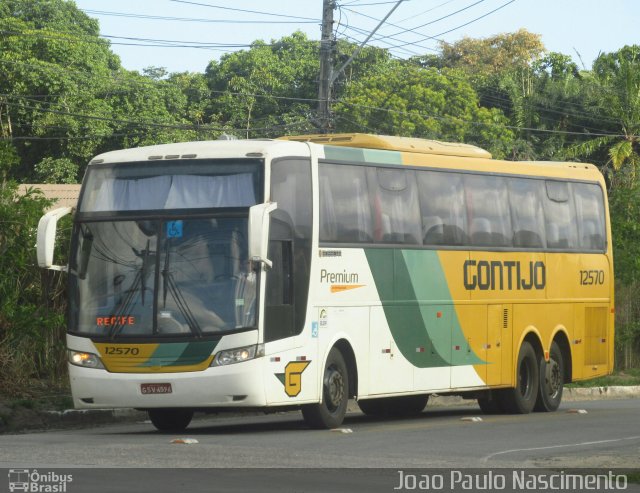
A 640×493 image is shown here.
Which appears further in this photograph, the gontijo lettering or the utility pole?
the utility pole

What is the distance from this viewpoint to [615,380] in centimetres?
3073

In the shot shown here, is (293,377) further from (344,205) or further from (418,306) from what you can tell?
(418,306)

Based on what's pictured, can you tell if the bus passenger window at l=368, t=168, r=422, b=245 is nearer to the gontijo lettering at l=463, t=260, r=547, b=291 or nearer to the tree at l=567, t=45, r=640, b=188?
the gontijo lettering at l=463, t=260, r=547, b=291

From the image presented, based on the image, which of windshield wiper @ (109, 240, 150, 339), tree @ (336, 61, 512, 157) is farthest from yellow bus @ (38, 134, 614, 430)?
tree @ (336, 61, 512, 157)

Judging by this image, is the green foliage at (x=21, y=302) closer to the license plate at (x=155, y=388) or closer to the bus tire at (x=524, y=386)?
the license plate at (x=155, y=388)

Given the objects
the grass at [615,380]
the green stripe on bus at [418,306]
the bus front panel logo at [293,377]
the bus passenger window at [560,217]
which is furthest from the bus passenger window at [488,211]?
the grass at [615,380]

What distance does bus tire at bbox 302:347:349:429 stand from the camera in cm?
1719

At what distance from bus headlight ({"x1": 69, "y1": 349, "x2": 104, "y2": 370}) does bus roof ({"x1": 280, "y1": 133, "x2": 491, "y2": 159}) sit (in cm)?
424

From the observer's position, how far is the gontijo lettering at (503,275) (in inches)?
807

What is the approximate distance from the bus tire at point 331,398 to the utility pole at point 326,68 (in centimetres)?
1751

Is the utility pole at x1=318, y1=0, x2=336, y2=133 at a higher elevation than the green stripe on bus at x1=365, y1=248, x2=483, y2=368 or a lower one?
higher

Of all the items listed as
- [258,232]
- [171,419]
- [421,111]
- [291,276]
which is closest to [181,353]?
[291,276]

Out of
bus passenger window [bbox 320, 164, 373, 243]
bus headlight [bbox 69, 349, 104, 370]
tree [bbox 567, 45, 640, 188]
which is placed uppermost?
tree [bbox 567, 45, 640, 188]
